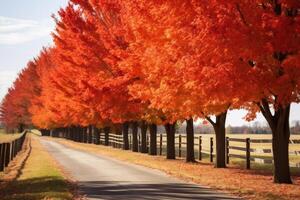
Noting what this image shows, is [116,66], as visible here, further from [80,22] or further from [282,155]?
[282,155]

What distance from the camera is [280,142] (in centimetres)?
1841

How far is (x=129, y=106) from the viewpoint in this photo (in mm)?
30531

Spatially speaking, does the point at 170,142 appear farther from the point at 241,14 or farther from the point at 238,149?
the point at 241,14

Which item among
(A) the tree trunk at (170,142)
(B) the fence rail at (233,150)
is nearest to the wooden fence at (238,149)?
(B) the fence rail at (233,150)

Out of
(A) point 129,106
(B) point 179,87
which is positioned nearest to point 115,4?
(A) point 129,106

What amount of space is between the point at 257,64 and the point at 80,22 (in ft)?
56.2

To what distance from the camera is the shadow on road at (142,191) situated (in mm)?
14008

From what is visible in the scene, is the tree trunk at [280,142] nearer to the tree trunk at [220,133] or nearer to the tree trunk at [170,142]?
the tree trunk at [220,133]

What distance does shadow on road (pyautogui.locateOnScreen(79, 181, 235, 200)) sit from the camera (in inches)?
551

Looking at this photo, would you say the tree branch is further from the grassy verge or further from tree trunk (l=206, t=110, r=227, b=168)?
tree trunk (l=206, t=110, r=227, b=168)

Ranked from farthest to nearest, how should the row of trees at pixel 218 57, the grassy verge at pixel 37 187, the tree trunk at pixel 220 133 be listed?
1. the tree trunk at pixel 220 133
2. the row of trees at pixel 218 57
3. the grassy verge at pixel 37 187

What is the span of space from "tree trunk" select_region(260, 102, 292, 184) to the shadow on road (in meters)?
3.39

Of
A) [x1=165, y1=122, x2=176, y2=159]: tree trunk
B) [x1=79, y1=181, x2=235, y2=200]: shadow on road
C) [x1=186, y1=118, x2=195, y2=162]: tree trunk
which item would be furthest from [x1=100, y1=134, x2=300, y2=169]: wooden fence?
[x1=79, y1=181, x2=235, y2=200]: shadow on road

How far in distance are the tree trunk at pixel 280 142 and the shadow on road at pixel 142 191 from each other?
11.1 ft
